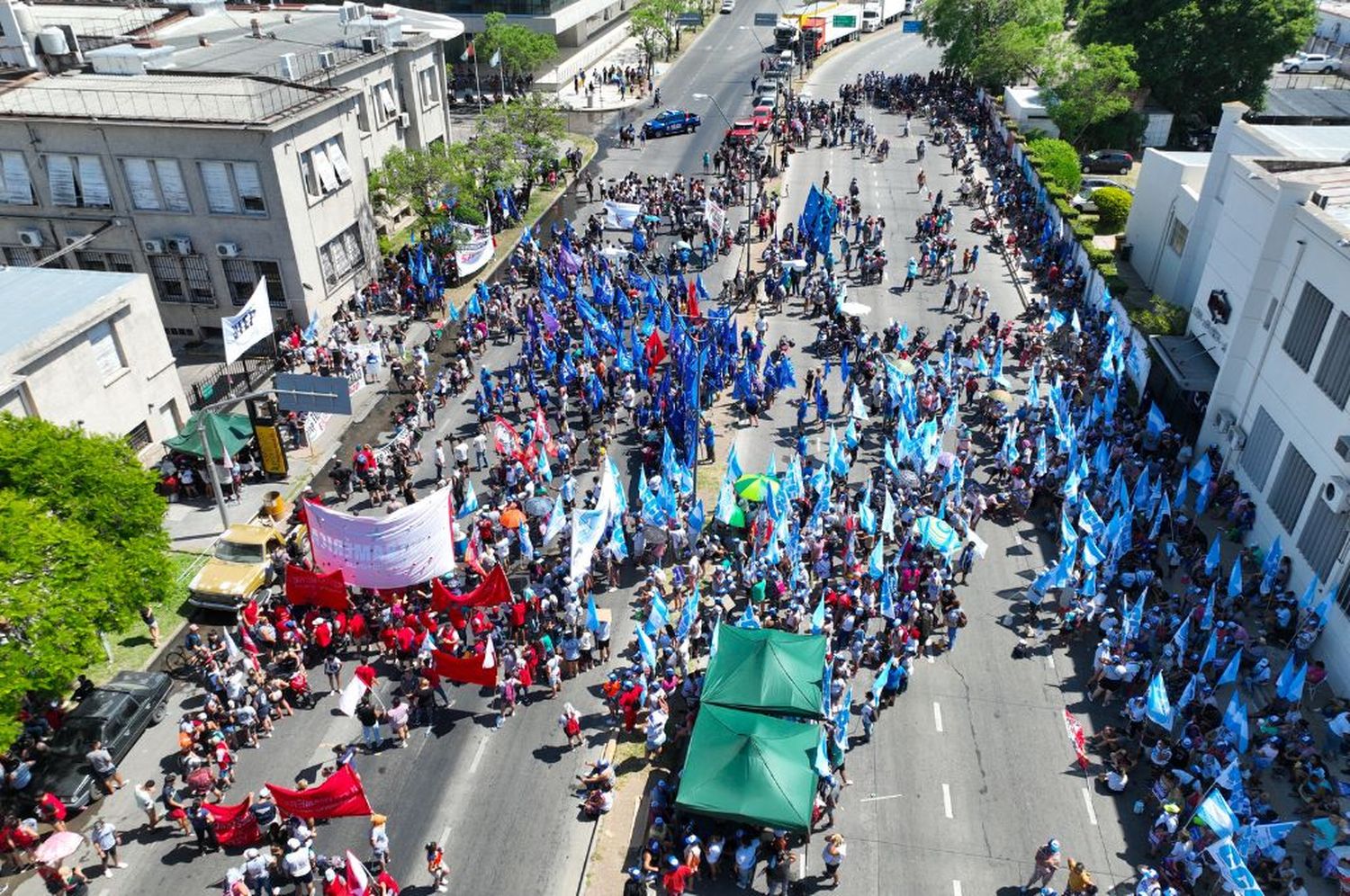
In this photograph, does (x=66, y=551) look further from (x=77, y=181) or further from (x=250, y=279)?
(x=77, y=181)

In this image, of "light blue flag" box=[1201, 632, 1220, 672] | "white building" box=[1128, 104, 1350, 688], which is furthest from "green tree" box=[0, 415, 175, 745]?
"white building" box=[1128, 104, 1350, 688]

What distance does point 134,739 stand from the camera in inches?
887

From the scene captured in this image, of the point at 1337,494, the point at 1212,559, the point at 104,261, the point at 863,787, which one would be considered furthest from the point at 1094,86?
the point at 104,261

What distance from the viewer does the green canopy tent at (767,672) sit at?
21.2 m

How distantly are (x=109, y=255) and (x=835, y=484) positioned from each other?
3173 centimetres

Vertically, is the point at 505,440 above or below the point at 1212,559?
below

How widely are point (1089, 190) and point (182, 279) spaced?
162 ft

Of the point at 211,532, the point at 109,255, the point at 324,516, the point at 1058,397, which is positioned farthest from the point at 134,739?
the point at 1058,397

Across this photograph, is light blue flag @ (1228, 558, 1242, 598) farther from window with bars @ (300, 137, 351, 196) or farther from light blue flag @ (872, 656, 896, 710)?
window with bars @ (300, 137, 351, 196)

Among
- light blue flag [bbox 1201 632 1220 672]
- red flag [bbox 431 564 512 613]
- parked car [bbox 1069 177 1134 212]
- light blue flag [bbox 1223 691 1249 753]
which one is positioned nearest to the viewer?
light blue flag [bbox 1223 691 1249 753]

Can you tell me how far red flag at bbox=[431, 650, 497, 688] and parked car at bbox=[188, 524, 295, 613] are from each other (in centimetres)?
665

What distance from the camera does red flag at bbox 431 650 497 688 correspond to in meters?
22.9

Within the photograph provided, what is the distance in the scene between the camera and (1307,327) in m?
27.3

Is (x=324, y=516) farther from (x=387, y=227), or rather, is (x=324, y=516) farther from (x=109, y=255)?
(x=387, y=227)
